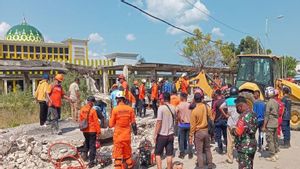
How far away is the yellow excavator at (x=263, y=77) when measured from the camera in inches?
472

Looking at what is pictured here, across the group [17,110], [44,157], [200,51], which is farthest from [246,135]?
[200,51]

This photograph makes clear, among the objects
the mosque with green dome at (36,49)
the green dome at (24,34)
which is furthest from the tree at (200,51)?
the green dome at (24,34)

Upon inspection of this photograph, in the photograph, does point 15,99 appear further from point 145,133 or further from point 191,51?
point 191,51

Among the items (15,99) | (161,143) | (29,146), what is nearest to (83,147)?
(29,146)

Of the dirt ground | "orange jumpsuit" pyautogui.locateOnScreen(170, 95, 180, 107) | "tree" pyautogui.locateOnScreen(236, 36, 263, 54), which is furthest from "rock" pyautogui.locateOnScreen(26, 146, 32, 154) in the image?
"tree" pyautogui.locateOnScreen(236, 36, 263, 54)

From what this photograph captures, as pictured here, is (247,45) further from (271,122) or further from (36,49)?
(271,122)

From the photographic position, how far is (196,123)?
22.2 ft

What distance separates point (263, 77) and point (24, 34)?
33203 millimetres

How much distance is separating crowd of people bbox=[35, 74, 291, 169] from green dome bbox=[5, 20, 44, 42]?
30625mm

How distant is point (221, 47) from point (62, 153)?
30624 millimetres

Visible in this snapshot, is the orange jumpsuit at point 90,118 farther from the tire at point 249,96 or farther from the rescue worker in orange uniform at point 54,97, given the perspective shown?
the tire at point 249,96

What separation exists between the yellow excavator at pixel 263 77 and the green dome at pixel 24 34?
3094 cm

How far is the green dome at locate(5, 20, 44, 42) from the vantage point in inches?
1513

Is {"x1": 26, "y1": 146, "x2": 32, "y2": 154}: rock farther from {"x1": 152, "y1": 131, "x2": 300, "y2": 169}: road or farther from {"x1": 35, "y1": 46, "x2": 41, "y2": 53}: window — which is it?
{"x1": 35, "y1": 46, "x2": 41, "y2": 53}: window
